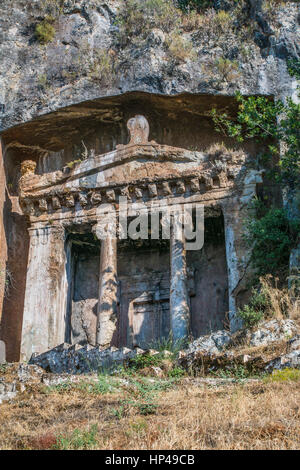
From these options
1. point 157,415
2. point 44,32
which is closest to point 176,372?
point 157,415

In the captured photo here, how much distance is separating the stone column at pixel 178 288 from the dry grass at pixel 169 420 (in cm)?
511

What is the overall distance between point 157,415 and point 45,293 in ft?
27.9

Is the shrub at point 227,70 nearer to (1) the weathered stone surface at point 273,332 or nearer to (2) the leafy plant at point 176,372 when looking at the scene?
(1) the weathered stone surface at point 273,332

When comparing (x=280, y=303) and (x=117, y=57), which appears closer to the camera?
(x=280, y=303)

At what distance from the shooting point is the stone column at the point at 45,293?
14.9 meters

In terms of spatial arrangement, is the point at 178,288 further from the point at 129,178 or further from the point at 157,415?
the point at 157,415

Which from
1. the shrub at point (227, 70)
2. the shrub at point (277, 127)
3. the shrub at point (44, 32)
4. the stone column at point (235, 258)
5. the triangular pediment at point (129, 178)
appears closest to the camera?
the shrub at point (277, 127)

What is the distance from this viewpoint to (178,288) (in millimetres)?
14344

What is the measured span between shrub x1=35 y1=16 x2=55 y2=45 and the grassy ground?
1118 centimetres

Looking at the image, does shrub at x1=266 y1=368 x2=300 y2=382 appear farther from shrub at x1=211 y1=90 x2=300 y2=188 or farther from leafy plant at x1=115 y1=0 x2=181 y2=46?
leafy plant at x1=115 y1=0 x2=181 y2=46

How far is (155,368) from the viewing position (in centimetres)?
1021

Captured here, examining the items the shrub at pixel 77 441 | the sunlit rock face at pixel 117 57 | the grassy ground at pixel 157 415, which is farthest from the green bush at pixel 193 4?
the shrub at pixel 77 441
